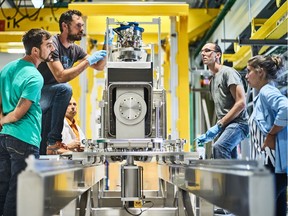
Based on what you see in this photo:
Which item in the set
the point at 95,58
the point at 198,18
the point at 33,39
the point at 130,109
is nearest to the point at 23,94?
the point at 33,39

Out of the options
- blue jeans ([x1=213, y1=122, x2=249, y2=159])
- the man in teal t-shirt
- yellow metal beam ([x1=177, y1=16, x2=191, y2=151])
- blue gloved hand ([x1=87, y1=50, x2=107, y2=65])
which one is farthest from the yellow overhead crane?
the man in teal t-shirt

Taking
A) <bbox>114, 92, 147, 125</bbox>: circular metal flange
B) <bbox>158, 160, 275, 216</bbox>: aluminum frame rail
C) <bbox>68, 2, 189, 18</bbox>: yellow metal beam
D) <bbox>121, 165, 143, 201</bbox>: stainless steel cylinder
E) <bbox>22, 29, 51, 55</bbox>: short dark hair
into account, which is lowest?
<bbox>121, 165, 143, 201</bbox>: stainless steel cylinder

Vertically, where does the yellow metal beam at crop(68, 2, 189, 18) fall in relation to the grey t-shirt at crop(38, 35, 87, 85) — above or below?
above

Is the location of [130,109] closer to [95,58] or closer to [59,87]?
[95,58]

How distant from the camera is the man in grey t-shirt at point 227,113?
347 centimetres

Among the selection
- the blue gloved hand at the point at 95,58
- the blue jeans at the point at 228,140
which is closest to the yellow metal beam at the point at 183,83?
the blue jeans at the point at 228,140

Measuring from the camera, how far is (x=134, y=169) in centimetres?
236

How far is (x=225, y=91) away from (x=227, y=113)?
19 centimetres

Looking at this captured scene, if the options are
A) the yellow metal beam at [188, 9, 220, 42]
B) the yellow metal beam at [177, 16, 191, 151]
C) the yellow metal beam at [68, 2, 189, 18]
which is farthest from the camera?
the yellow metal beam at [188, 9, 220, 42]

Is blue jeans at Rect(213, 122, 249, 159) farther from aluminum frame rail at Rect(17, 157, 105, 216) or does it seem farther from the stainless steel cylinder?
aluminum frame rail at Rect(17, 157, 105, 216)

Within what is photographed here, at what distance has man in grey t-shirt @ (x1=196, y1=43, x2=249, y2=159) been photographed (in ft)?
11.4

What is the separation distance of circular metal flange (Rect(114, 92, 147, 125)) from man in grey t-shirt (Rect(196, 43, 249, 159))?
1.09 m

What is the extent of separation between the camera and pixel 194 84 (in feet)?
28.6

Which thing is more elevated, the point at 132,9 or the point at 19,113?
the point at 132,9
